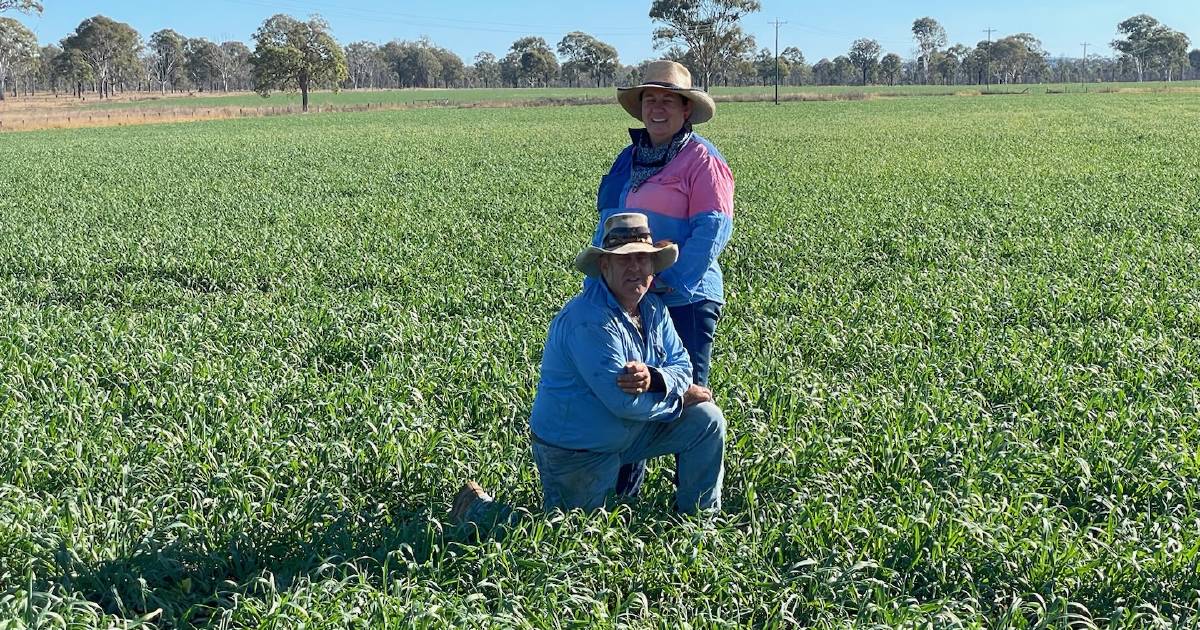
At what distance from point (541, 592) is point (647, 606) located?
414 mm

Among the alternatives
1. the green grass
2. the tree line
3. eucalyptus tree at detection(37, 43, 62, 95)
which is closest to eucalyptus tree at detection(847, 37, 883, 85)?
the tree line

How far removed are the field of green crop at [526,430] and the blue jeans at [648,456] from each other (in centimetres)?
12

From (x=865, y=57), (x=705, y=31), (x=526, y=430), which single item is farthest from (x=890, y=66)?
(x=526, y=430)

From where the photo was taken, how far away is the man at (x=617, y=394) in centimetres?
388

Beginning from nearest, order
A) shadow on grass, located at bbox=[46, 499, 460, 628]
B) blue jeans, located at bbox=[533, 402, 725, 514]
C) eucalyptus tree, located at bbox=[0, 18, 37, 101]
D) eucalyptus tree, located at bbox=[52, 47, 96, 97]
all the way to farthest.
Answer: shadow on grass, located at bbox=[46, 499, 460, 628] → blue jeans, located at bbox=[533, 402, 725, 514] → eucalyptus tree, located at bbox=[0, 18, 37, 101] → eucalyptus tree, located at bbox=[52, 47, 96, 97]

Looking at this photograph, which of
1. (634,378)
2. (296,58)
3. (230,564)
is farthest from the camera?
(296,58)

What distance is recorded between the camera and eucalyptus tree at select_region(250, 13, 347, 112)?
84.4m

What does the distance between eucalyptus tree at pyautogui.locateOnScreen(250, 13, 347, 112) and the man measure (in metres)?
84.9

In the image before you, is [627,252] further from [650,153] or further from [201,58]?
[201,58]

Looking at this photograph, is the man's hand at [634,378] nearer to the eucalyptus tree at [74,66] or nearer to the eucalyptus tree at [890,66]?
the eucalyptus tree at [74,66]

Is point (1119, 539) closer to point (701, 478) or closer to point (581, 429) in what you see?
point (701, 478)

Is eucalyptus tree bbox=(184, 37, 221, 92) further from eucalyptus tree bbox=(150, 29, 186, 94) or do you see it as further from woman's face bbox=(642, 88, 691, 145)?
woman's face bbox=(642, 88, 691, 145)

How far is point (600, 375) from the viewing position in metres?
3.86

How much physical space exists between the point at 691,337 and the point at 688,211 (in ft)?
2.04
